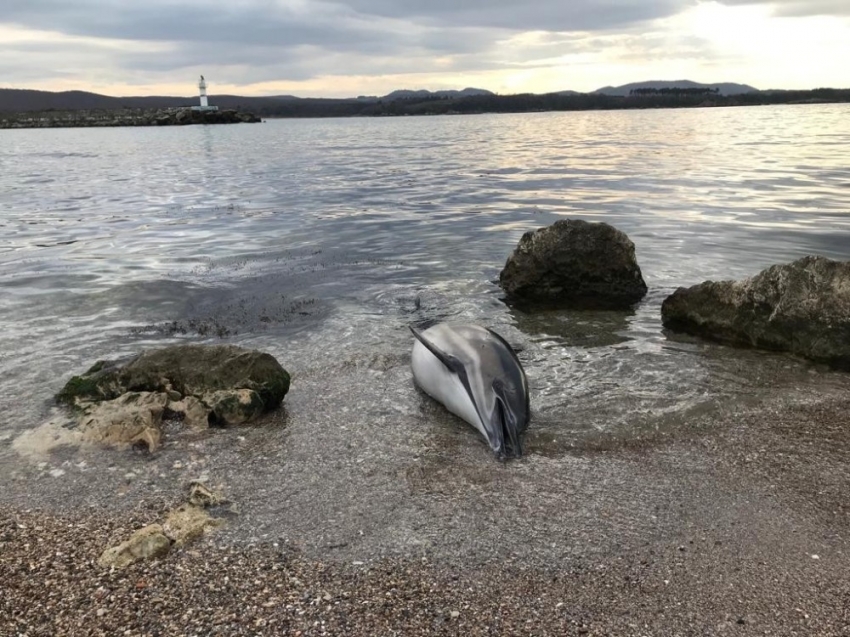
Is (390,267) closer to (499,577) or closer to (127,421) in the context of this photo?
(127,421)

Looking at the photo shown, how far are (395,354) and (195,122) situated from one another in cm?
16778

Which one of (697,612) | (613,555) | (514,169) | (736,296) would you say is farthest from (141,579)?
(514,169)

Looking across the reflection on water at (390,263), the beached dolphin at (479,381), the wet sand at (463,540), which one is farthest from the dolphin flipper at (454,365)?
the reflection on water at (390,263)

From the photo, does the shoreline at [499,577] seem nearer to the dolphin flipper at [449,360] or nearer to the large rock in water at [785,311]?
the dolphin flipper at [449,360]

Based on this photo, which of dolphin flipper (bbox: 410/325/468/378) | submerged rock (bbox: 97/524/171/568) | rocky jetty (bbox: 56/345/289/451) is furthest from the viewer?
dolphin flipper (bbox: 410/325/468/378)

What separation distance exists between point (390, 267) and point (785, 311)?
25.1ft

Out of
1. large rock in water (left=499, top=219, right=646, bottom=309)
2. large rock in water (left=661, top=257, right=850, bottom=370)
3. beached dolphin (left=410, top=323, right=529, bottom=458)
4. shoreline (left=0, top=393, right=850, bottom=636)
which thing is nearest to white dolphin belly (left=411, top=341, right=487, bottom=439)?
beached dolphin (left=410, top=323, right=529, bottom=458)

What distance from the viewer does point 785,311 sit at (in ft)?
26.2

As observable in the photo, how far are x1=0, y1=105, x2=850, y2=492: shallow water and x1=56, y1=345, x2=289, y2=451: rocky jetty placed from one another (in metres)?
0.58

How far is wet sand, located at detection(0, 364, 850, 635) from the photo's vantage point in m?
3.59

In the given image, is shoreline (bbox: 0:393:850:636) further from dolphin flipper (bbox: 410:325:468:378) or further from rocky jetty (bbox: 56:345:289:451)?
dolphin flipper (bbox: 410:325:468:378)

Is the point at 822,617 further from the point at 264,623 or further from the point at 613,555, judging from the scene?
the point at 264,623

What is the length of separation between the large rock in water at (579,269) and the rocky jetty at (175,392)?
528cm

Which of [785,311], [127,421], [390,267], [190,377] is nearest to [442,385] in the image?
[190,377]
